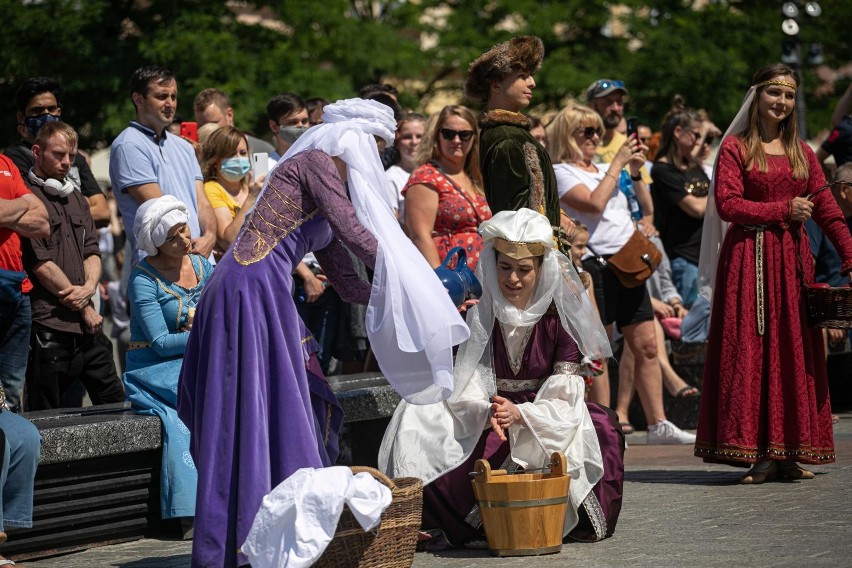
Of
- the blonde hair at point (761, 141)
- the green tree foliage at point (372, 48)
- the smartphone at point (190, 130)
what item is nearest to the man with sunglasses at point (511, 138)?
the blonde hair at point (761, 141)

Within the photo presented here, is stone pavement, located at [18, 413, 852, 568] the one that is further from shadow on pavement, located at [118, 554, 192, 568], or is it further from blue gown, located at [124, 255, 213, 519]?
blue gown, located at [124, 255, 213, 519]

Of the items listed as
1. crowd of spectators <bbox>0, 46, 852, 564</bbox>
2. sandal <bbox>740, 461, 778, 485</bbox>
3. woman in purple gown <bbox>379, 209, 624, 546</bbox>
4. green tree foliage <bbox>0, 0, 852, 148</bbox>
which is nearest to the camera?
woman in purple gown <bbox>379, 209, 624, 546</bbox>

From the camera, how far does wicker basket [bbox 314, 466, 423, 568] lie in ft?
16.1

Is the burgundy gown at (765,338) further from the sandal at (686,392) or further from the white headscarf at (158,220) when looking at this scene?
the white headscarf at (158,220)

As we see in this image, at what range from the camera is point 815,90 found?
84.5 ft

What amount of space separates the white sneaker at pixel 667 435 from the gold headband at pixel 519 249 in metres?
3.36

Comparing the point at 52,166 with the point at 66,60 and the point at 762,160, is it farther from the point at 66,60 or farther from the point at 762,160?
the point at 66,60

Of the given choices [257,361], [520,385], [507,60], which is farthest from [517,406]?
[507,60]

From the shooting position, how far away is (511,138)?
6777 millimetres

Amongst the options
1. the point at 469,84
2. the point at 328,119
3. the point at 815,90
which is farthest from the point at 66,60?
the point at 328,119

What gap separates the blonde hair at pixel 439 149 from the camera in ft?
24.8

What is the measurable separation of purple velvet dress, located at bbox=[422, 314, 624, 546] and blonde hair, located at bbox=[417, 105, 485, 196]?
5.68 ft

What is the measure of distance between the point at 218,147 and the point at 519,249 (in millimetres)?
3057

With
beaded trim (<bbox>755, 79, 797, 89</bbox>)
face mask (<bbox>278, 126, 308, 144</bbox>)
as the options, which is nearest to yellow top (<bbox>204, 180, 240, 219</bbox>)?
face mask (<bbox>278, 126, 308, 144</bbox>)
